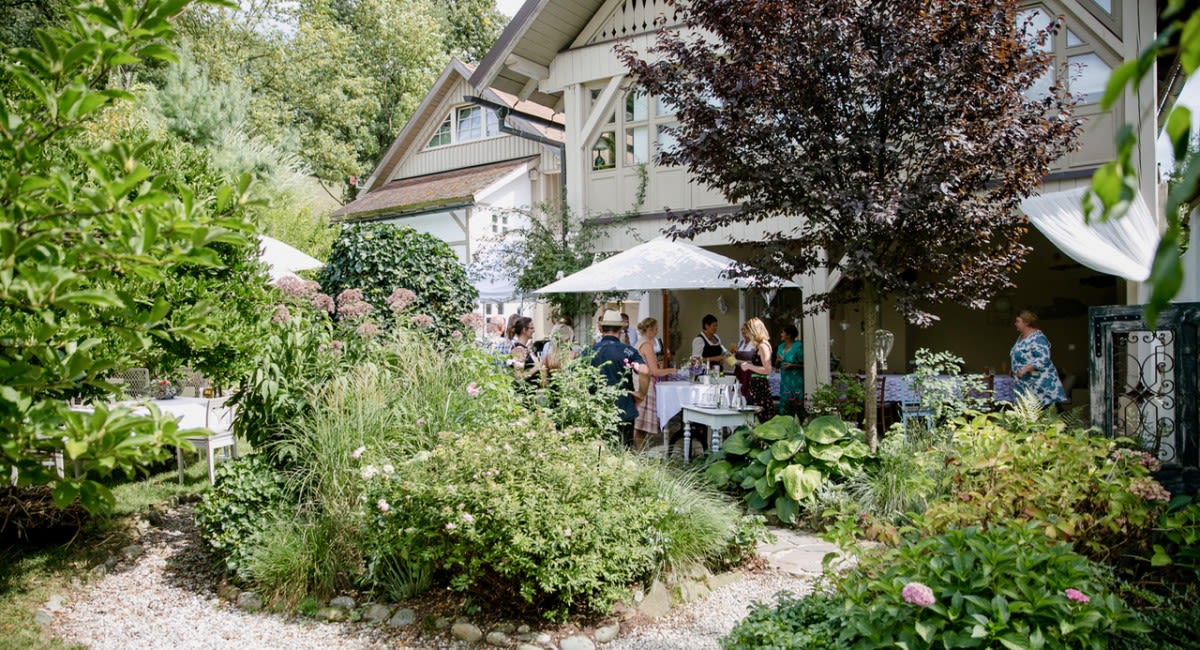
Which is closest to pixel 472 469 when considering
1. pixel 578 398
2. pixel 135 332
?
pixel 578 398

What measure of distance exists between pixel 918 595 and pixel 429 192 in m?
19.2

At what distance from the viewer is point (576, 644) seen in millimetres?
4215

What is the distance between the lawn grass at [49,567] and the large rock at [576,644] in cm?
250

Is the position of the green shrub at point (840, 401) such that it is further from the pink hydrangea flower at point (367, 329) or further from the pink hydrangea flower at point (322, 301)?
the pink hydrangea flower at point (322, 301)

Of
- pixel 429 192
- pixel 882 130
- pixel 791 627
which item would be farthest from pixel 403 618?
pixel 429 192

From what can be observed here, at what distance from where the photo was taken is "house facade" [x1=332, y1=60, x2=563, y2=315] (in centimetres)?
1892

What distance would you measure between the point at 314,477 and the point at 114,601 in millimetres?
1360

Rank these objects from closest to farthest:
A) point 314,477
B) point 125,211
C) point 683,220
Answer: point 125,211 < point 314,477 < point 683,220

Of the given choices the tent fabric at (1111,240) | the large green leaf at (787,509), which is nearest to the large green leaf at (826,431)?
the large green leaf at (787,509)

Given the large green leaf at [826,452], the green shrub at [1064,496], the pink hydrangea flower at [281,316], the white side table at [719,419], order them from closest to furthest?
the green shrub at [1064,496]
the pink hydrangea flower at [281,316]
the large green leaf at [826,452]
the white side table at [719,419]

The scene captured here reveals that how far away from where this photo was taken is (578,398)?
257 inches

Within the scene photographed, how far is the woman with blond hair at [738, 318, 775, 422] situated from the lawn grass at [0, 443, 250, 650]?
5.06 metres

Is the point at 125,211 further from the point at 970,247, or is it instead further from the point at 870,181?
the point at 970,247

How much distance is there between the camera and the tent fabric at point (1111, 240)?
8.16 metres
